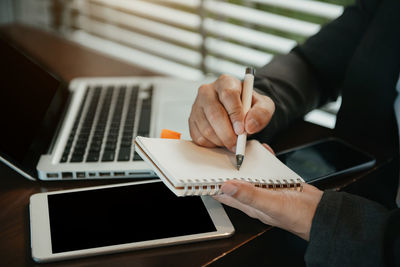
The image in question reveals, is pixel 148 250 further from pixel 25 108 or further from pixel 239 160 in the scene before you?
pixel 25 108

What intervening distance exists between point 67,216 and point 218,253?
0.21 metres

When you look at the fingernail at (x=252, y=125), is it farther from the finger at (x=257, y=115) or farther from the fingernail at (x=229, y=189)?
the fingernail at (x=229, y=189)

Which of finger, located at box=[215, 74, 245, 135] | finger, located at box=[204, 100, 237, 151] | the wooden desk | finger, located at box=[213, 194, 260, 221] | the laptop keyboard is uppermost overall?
finger, located at box=[215, 74, 245, 135]

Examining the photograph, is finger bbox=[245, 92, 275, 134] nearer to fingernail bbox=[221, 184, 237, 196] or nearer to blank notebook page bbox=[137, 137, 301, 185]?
blank notebook page bbox=[137, 137, 301, 185]

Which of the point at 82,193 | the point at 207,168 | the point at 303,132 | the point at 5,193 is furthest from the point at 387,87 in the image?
the point at 5,193

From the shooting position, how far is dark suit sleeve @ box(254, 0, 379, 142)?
34.0 inches

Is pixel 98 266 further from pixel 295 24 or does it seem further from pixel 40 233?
pixel 295 24

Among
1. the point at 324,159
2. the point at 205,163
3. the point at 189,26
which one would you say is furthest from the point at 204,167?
the point at 189,26

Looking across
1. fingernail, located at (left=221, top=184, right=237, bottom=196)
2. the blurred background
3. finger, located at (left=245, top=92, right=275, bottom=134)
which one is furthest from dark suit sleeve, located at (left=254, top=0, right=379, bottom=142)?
the blurred background

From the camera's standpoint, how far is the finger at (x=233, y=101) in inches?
23.1

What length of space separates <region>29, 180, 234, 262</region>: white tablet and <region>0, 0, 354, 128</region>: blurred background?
5.21 ft

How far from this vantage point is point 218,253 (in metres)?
0.49

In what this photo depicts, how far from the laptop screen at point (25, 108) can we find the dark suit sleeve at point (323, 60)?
444 millimetres

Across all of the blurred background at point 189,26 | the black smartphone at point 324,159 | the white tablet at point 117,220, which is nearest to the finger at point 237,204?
the white tablet at point 117,220
